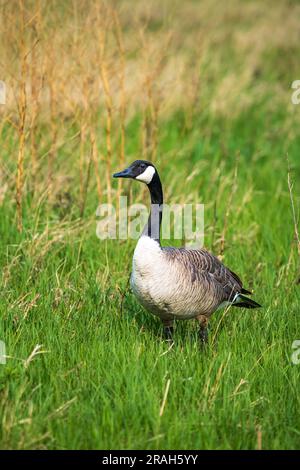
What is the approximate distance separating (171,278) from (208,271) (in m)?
0.63

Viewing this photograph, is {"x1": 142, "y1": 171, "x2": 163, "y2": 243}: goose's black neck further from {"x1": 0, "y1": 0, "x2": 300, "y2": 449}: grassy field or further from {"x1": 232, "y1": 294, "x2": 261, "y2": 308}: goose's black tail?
A: {"x1": 232, "y1": 294, "x2": 261, "y2": 308}: goose's black tail

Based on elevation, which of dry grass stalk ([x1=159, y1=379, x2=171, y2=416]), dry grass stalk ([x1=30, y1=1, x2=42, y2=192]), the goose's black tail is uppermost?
dry grass stalk ([x1=30, y1=1, x2=42, y2=192])

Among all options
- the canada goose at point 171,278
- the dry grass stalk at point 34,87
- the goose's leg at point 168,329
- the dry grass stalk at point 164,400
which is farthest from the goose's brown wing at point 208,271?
the dry grass stalk at point 34,87

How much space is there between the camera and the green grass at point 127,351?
14.3 ft

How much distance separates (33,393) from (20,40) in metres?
3.38

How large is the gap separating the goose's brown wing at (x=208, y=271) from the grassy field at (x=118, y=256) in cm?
27

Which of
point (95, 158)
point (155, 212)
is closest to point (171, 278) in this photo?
point (155, 212)

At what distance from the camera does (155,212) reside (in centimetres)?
563

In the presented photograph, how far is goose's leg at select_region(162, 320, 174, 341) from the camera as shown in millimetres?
5785

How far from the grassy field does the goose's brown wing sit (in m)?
0.27

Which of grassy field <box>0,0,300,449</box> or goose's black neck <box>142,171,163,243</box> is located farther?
goose's black neck <box>142,171,163,243</box>

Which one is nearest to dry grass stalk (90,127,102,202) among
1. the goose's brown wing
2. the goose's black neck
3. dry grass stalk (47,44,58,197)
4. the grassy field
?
the grassy field

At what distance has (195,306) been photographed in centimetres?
562

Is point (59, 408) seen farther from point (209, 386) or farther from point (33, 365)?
point (209, 386)
